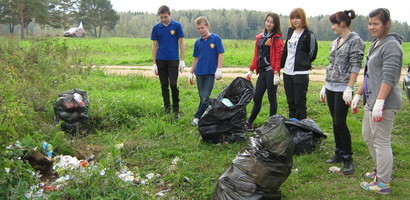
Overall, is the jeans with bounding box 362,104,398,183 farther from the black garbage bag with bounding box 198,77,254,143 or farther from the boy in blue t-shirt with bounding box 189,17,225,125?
the boy in blue t-shirt with bounding box 189,17,225,125

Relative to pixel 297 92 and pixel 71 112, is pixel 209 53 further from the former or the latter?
pixel 71 112

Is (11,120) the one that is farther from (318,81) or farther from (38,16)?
(38,16)

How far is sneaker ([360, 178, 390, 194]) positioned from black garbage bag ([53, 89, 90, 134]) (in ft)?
12.2

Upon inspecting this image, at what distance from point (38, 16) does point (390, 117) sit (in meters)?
38.2

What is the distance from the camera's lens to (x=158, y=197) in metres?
3.42

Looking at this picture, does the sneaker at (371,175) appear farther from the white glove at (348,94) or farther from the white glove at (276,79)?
the white glove at (276,79)

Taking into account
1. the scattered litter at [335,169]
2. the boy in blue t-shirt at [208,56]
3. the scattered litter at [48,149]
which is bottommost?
the scattered litter at [335,169]

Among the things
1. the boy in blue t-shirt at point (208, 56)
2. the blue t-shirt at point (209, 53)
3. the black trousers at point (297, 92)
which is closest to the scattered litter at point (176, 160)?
the boy in blue t-shirt at point (208, 56)

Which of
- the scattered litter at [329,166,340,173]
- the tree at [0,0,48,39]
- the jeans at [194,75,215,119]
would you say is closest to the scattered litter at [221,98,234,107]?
the jeans at [194,75,215,119]

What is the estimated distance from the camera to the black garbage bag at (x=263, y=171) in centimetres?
316

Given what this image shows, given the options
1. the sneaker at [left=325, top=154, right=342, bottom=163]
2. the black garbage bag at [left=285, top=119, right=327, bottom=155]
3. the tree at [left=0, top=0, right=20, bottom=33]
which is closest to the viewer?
the sneaker at [left=325, top=154, right=342, bottom=163]

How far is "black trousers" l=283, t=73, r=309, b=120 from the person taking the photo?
4660 mm

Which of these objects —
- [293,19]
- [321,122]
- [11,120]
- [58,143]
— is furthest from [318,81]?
[11,120]

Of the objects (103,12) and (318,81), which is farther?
(103,12)
